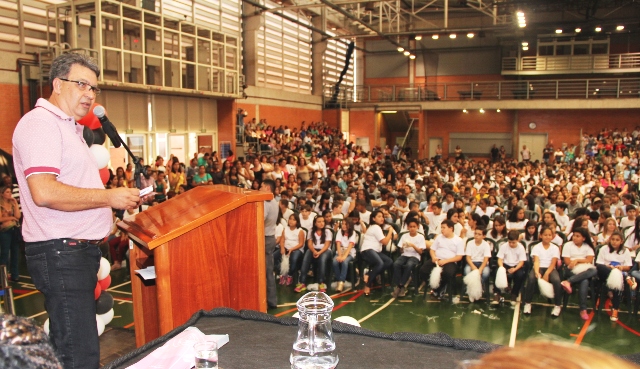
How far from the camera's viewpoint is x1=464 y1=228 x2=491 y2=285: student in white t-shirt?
6.53 meters

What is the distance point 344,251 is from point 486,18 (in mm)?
23661

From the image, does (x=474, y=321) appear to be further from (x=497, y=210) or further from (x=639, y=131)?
(x=639, y=131)

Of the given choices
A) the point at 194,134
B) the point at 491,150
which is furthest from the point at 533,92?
the point at 194,134

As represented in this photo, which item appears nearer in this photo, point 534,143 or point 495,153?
point 495,153

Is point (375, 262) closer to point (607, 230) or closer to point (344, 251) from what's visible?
point (344, 251)

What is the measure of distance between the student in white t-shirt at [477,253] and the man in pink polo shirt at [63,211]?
212 inches

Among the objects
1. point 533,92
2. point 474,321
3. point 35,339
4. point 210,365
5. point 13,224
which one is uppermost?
point 533,92

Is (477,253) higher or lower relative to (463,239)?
lower

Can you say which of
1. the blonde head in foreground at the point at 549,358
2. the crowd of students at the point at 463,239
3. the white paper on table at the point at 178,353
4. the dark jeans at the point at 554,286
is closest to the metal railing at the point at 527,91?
the crowd of students at the point at 463,239

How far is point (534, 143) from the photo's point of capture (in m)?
26.2

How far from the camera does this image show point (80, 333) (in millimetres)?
1926

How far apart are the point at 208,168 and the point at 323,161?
505 cm

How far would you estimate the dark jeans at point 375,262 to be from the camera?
6988mm

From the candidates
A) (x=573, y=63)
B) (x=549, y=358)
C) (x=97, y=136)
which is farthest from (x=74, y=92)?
(x=573, y=63)
